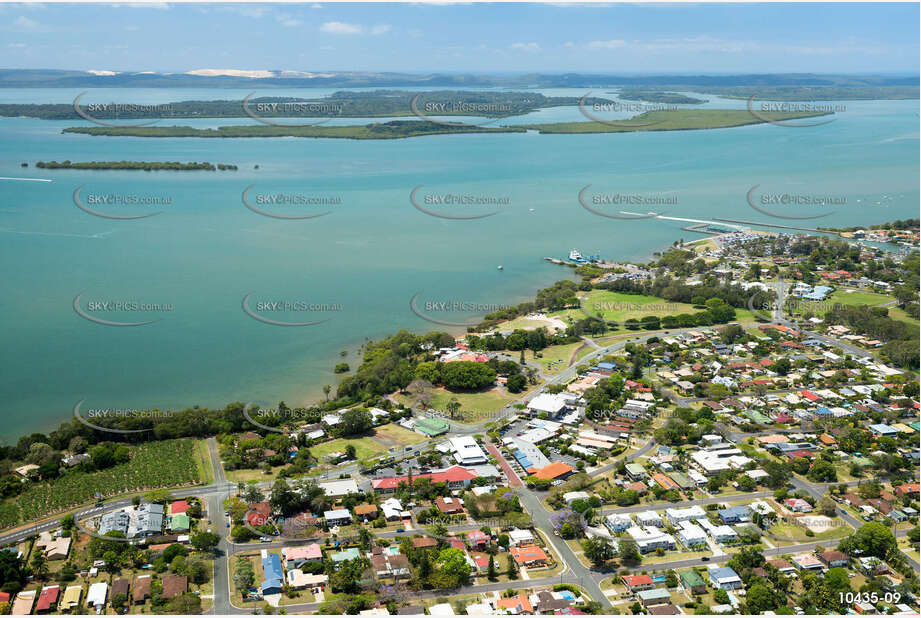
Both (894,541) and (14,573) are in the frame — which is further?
(894,541)

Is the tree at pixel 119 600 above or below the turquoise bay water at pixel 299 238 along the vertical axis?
below

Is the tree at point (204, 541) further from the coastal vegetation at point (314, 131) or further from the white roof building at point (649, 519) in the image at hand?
the coastal vegetation at point (314, 131)

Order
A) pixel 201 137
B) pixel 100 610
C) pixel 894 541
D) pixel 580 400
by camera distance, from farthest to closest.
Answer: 1. pixel 201 137
2. pixel 580 400
3. pixel 894 541
4. pixel 100 610

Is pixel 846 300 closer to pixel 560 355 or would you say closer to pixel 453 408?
pixel 560 355

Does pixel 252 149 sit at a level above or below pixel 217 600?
above

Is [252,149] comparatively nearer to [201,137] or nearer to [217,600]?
[201,137]

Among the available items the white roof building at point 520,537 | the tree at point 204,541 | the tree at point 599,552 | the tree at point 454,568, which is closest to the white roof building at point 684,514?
the tree at point 599,552

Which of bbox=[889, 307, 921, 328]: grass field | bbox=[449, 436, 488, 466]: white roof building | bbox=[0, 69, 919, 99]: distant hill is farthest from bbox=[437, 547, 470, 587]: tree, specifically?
bbox=[0, 69, 919, 99]: distant hill

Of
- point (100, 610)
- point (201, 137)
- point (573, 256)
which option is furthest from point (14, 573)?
point (201, 137)
